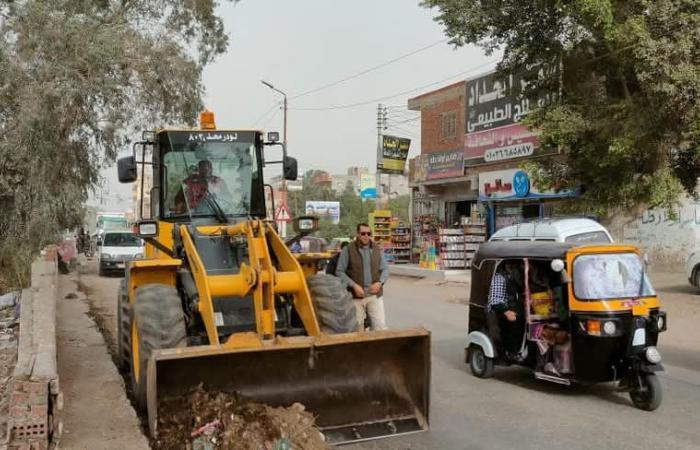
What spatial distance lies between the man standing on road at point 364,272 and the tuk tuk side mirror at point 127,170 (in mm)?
2658

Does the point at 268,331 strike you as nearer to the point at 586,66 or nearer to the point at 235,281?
the point at 235,281

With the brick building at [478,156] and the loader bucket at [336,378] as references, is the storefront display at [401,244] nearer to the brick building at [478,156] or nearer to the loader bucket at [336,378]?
the brick building at [478,156]

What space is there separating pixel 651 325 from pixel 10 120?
680 inches

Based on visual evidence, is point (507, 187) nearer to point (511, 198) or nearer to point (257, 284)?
point (511, 198)

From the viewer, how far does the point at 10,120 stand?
18641 millimetres

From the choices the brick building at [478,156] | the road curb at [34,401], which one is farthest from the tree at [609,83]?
the road curb at [34,401]

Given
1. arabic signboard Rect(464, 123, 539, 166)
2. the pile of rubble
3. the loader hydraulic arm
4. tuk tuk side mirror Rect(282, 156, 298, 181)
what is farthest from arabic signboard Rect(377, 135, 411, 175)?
the loader hydraulic arm

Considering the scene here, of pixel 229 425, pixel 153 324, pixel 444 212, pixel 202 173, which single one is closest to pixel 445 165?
pixel 444 212

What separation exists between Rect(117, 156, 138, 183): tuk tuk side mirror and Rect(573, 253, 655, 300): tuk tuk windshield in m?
4.94

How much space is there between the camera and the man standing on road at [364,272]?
8516mm

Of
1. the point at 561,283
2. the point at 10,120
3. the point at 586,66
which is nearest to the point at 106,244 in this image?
the point at 10,120

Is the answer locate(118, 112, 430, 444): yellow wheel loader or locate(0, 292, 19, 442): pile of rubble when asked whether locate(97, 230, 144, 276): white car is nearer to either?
locate(0, 292, 19, 442): pile of rubble

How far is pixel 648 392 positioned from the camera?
6984mm

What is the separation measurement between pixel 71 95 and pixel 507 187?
13546 millimetres
